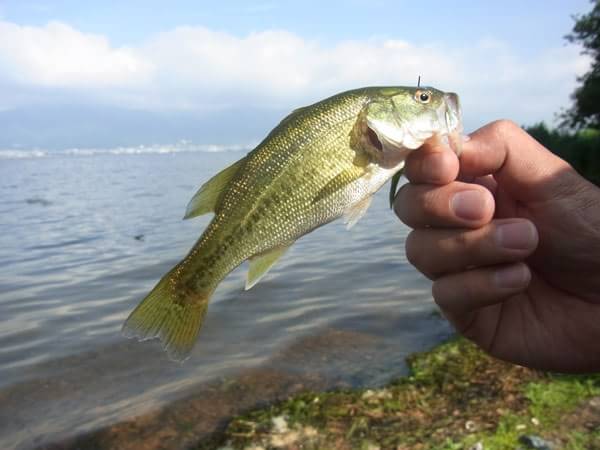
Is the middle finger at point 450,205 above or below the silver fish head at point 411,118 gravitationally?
below

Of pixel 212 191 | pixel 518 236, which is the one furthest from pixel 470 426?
pixel 212 191

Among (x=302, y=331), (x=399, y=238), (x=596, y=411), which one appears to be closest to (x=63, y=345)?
(x=302, y=331)

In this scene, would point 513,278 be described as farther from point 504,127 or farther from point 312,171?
point 312,171

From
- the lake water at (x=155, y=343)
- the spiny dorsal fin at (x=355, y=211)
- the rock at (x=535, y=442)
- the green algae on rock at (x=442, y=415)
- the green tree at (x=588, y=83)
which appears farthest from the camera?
the green tree at (x=588, y=83)

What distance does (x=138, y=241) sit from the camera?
62.8 feet

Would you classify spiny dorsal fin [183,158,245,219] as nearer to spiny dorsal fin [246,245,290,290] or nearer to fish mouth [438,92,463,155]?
spiny dorsal fin [246,245,290,290]

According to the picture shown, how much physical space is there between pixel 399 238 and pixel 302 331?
999 cm

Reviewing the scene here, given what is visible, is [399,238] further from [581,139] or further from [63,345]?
[581,139]

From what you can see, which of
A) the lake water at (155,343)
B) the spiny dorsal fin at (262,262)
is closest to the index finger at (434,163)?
the spiny dorsal fin at (262,262)

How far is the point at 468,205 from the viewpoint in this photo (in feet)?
9.01

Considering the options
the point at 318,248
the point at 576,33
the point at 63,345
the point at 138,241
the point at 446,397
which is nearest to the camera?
the point at 446,397

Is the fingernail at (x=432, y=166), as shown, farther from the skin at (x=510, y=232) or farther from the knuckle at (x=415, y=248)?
the knuckle at (x=415, y=248)

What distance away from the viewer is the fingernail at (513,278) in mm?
2771

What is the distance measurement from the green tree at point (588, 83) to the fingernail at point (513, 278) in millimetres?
45136
